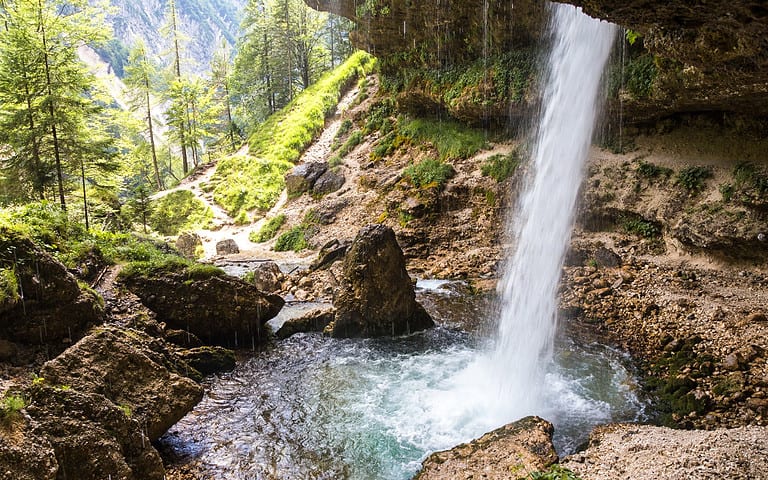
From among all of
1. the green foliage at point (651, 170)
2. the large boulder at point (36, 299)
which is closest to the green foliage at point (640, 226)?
the green foliage at point (651, 170)

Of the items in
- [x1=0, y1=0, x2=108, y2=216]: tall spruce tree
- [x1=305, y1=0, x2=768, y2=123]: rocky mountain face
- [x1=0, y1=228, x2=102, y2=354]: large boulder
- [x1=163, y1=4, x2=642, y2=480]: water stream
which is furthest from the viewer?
→ [x1=0, y1=0, x2=108, y2=216]: tall spruce tree

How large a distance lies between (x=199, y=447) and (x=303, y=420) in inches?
65.3

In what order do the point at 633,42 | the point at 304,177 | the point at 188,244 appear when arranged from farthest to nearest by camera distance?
the point at 304,177 < the point at 188,244 < the point at 633,42

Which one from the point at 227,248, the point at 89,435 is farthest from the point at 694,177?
the point at 227,248

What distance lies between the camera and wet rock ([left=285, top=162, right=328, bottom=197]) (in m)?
25.4

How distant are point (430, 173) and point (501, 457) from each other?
14.4 metres

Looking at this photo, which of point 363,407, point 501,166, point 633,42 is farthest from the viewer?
point 501,166

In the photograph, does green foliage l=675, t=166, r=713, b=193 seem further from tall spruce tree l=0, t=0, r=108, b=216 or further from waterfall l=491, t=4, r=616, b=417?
tall spruce tree l=0, t=0, r=108, b=216

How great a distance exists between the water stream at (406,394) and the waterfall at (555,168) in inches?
3.5

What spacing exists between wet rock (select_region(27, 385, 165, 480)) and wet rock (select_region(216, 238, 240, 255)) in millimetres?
17652

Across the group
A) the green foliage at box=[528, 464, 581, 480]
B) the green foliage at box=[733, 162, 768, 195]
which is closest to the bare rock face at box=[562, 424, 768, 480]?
the green foliage at box=[528, 464, 581, 480]

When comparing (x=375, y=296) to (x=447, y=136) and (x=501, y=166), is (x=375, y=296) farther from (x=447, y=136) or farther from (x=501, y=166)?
(x=447, y=136)

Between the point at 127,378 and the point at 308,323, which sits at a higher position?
the point at 127,378

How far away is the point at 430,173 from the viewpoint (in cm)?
1878
